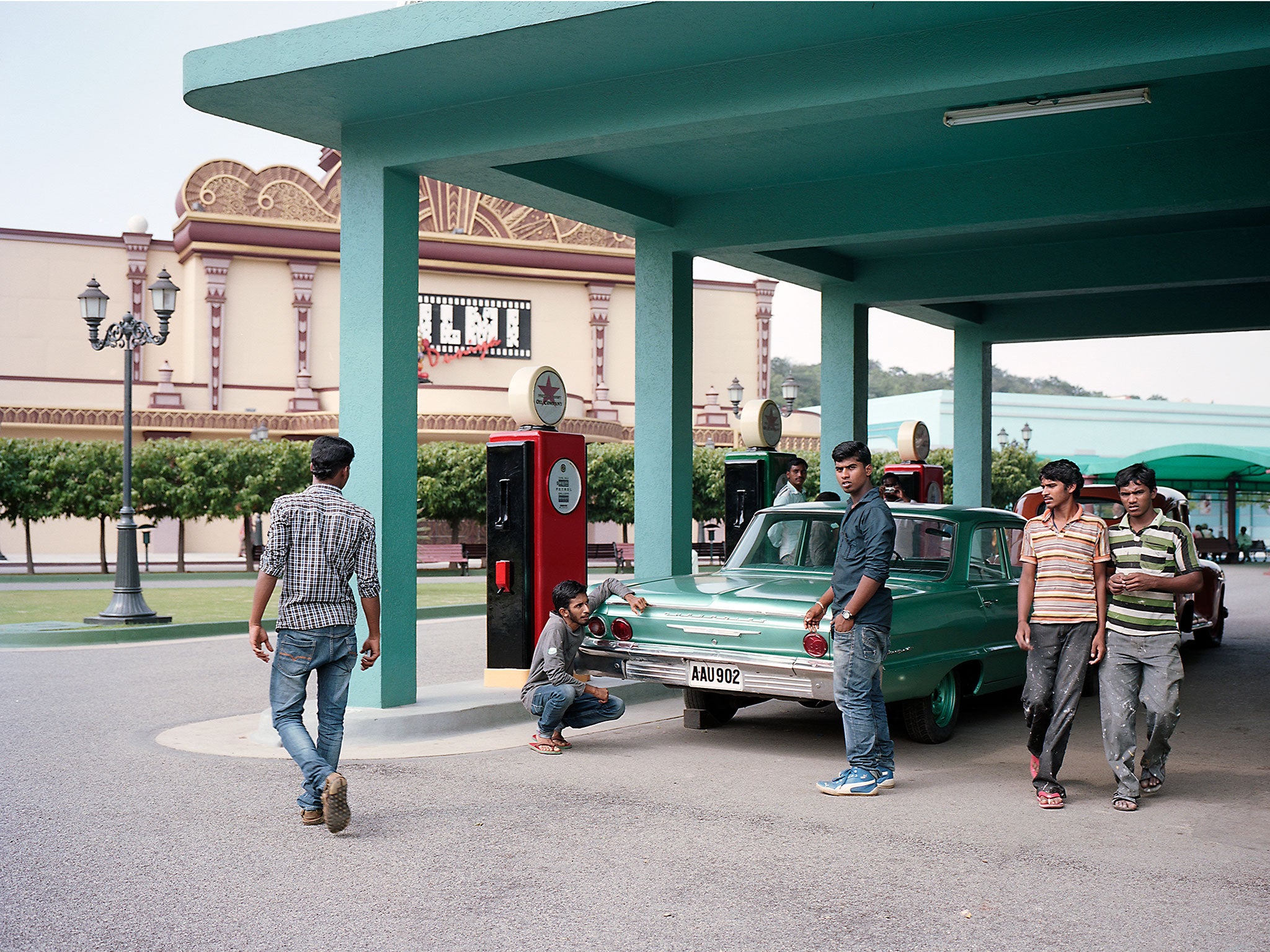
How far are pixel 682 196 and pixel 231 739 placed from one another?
693 centimetres

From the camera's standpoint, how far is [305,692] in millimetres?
6172

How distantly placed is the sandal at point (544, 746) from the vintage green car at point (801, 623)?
0.54 metres

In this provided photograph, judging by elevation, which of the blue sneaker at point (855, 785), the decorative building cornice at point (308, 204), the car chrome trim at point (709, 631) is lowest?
the blue sneaker at point (855, 785)

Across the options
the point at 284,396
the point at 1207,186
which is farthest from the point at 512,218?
the point at 1207,186

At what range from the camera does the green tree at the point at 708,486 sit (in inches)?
1406

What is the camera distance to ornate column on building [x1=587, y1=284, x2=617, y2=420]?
145ft

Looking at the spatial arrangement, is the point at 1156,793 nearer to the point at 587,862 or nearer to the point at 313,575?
Answer: the point at 587,862

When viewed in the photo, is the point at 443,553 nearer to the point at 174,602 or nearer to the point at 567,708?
the point at 174,602

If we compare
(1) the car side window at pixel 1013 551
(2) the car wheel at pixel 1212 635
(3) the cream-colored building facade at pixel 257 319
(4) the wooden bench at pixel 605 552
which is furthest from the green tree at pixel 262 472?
(1) the car side window at pixel 1013 551

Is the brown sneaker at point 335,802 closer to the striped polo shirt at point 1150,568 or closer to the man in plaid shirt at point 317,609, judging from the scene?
the man in plaid shirt at point 317,609

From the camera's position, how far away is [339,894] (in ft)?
16.6

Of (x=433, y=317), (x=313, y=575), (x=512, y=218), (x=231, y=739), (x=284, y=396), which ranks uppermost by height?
(x=512, y=218)

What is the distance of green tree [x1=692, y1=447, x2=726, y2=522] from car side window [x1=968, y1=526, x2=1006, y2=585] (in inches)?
1021

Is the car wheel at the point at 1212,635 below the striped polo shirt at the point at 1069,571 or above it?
below
